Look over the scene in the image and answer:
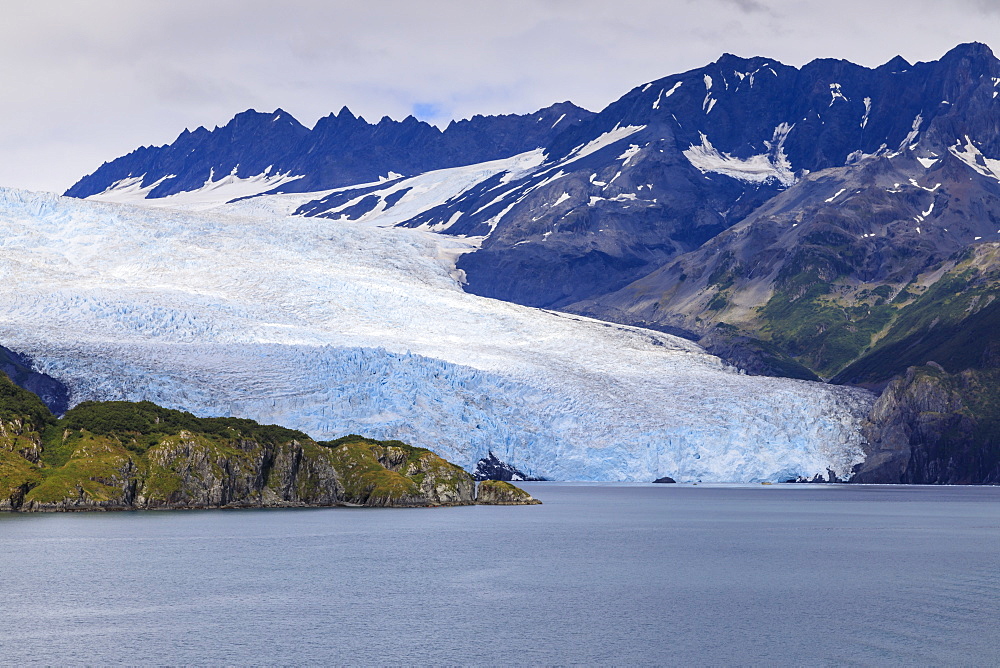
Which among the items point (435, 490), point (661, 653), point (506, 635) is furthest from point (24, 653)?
point (435, 490)

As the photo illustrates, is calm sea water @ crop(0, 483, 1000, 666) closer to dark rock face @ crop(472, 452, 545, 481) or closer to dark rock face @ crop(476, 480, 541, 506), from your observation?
dark rock face @ crop(476, 480, 541, 506)

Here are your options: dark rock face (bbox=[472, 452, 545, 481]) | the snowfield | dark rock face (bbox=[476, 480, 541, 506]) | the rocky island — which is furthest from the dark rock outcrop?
dark rock face (bbox=[472, 452, 545, 481])

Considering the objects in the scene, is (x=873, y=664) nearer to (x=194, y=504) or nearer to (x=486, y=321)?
(x=194, y=504)

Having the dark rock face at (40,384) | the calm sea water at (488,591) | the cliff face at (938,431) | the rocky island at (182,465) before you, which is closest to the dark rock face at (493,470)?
the rocky island at (182,465)

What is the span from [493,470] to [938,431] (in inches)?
2444

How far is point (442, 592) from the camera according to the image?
131 feet

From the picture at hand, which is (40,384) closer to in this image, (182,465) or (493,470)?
(182,465)

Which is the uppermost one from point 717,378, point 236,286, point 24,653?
point 236,286

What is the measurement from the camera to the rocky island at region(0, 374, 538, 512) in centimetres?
6344

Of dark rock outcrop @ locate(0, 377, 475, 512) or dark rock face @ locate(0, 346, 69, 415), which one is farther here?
dark rock face @ locate(0, 346, 69, 415)

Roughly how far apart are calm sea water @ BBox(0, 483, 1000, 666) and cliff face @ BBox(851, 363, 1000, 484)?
6101 cm

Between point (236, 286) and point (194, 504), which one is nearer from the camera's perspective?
point (194, 504)

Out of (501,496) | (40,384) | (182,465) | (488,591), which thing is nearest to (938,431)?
(501,496)

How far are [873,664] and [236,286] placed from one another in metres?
102
